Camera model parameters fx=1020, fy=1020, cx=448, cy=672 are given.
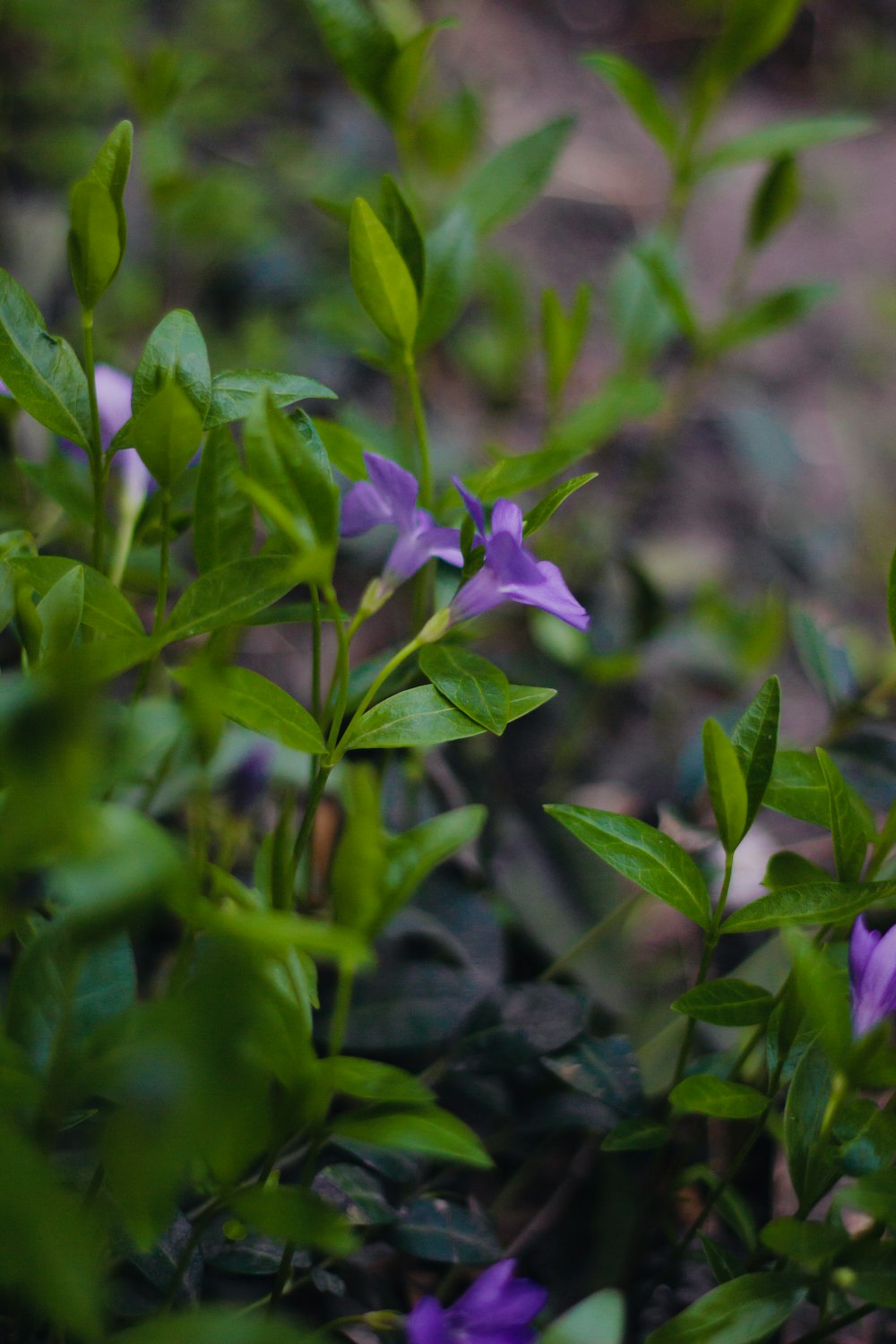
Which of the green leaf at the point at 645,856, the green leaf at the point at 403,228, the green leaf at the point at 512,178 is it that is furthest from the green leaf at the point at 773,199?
the green leaf at the point at 645,856

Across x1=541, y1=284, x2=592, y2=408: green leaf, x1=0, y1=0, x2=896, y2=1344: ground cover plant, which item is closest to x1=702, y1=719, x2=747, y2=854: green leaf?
x1=0, y1=0, x2=896, y2=1344: ground cover plant

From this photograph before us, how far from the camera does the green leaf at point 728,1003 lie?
0.59 m

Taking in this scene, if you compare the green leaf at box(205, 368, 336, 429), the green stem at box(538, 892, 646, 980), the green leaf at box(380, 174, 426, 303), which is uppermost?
the green leaf at box(380, 174, 426, 303)

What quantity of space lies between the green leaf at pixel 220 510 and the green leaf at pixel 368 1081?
29 cm

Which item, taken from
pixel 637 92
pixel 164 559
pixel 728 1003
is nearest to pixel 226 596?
pixel 164 559

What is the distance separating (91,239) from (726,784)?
1.53 ft

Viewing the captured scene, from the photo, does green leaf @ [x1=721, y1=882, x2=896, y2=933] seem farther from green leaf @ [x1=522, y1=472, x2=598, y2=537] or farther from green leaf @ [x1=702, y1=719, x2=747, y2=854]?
green leaf @ [x1=522, y1=472, x2=598, y2=537]

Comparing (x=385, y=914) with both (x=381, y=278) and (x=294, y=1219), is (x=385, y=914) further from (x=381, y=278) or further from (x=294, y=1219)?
(x=381, y=278)

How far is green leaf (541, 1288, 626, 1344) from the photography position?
0.51 meters

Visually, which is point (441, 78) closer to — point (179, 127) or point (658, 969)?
point (179, 127)

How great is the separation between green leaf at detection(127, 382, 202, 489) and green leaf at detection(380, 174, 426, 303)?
202mm

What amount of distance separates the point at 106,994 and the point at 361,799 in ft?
0.75

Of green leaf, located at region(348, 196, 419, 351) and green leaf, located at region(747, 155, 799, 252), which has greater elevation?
green leaf, located at region(348, 196, 419, 351)

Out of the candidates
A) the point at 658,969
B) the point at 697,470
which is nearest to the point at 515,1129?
the point at 658,969
